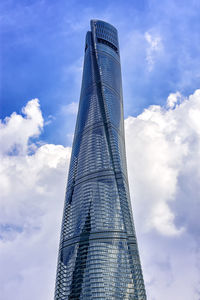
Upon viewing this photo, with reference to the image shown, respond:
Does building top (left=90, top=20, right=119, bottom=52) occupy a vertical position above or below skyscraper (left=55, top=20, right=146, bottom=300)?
above

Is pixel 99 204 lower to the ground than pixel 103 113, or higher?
lower

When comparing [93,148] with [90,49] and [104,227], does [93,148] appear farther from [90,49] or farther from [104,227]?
[90,49]

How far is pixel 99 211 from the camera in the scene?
96.1m

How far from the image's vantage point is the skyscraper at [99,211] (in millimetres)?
85938

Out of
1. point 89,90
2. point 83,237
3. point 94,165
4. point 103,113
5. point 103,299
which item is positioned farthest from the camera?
point 89,90

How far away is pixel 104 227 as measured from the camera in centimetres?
9356

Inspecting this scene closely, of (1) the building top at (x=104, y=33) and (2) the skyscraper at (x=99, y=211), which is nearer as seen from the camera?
(2) the skyscraper at (x=99, y=211)

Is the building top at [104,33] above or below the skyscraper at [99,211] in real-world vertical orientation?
above

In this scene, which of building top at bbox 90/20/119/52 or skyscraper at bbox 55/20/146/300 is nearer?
skyscraper at bbox 55/20/146/300

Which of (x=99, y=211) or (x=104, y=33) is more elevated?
(x=104, y=33)

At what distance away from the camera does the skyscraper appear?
8594 centimetres

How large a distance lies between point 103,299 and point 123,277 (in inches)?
305

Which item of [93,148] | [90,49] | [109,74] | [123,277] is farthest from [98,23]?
[123,277]

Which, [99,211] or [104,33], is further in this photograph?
[104,33]
